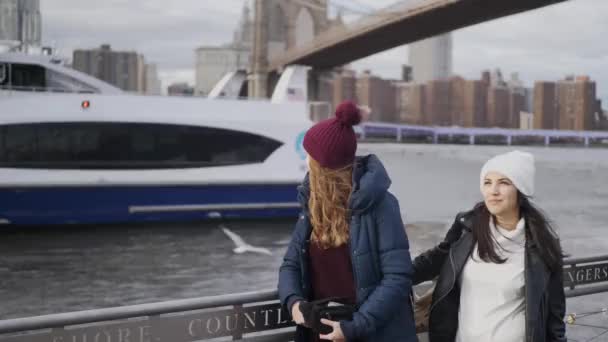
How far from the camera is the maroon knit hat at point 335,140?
2.58 metres

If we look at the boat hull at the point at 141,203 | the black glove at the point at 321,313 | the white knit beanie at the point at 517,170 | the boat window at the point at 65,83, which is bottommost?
the boat hull at the point at 141,203

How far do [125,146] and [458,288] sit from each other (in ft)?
33.5

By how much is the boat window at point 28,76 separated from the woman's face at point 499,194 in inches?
455

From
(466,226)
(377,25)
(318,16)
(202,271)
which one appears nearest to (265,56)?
(377,25)

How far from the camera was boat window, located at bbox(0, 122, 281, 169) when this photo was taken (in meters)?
11.7

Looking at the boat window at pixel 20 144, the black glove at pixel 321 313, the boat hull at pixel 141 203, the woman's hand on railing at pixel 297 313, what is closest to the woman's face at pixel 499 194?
the black glove at pixel 321 313

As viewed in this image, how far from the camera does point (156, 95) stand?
12688 mm

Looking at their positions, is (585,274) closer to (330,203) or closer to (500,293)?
(500,293)

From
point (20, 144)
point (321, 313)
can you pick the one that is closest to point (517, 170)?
point (321, 313)

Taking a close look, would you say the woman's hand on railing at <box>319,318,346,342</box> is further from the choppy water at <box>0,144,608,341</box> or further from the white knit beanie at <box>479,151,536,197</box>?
the choppy water at <box>0,144,608,341</box>

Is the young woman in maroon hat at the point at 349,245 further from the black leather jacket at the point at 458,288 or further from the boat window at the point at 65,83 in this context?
the boat window at the point at 65,83

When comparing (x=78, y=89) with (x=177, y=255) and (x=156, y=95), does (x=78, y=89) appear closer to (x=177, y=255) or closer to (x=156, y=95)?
(x=156, y=95)

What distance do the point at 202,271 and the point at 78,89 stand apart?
17.3 feet

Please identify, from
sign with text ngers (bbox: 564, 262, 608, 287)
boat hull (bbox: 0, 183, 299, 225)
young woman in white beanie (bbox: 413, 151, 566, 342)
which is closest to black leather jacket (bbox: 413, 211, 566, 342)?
young woman in white beanie (bbox: 413, 151, 566, 342)
